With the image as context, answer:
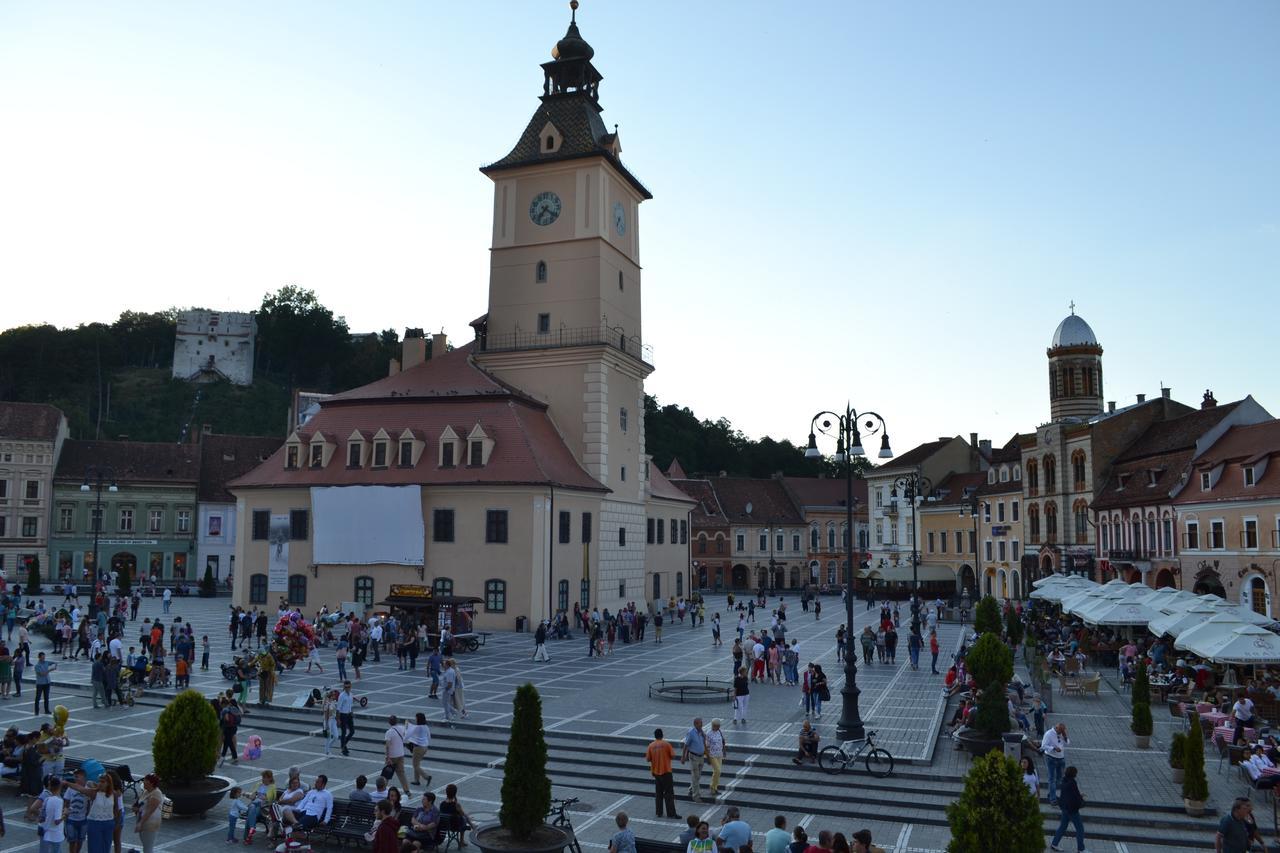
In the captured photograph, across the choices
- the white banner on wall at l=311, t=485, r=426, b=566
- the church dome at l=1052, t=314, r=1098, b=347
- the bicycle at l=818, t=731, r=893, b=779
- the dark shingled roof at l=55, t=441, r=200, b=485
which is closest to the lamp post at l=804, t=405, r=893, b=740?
the bicycle at l=818, t=731, r=893, b=779

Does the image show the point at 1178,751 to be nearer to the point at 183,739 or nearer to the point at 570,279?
the point at 183,739

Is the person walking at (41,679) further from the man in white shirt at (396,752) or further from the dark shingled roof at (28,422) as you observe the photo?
the dark shingled roof at (28,422)

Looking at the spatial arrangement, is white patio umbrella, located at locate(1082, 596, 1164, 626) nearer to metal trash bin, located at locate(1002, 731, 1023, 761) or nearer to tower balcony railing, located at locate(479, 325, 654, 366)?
metal trash bin, located at locate(1002, 731, 1023, 761)

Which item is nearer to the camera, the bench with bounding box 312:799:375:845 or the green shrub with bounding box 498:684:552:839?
the green shrub with bounding box 498:684:552:839

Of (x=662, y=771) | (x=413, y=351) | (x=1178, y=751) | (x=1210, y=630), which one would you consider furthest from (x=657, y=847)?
(x=413, y=351)

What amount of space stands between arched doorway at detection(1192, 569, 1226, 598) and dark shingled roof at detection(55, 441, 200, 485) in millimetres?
65403

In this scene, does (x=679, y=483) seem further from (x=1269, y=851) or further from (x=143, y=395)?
Result: (x=1269, y=851)

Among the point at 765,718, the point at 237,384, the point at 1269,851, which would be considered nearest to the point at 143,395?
the point at 237,384

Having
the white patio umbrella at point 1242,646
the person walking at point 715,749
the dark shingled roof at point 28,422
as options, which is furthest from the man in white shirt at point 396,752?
the dark shingled roof at point 28,422

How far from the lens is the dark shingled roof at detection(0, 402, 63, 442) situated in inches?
2675

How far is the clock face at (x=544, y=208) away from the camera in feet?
167

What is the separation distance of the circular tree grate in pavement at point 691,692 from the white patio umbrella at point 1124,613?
12.5 metres

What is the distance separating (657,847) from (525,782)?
6.99 feet

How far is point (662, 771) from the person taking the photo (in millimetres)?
16922
